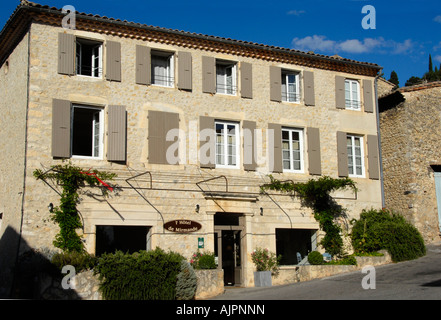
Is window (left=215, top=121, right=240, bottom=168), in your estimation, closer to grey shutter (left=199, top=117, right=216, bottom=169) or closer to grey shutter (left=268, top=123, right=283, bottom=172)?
grey shutter (left=199, top=117, right=216, bottom=169)

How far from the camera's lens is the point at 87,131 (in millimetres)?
16047

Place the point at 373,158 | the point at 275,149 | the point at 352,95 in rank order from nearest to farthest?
the point at 275,149 < the point at 373,158 < the point at 352,95

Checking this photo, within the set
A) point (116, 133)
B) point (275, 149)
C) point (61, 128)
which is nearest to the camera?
point (61, 128)

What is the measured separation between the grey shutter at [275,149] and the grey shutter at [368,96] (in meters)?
3.81

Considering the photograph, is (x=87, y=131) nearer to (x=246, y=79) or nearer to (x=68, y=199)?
(x=68, y=199)

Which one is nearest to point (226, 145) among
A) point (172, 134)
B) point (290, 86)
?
point (172, 134)

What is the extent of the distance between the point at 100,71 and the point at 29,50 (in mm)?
1949

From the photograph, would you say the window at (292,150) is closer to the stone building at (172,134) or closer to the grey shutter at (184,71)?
the stone building at (172,134)

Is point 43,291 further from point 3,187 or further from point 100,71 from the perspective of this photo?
point 100,71

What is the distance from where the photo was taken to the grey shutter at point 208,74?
1708 centimetres

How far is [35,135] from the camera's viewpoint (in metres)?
14.5

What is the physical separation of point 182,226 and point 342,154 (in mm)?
6187

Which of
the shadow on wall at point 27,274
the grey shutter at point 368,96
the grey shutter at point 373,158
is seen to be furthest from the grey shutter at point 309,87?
the shadow on wall at point 27,274
